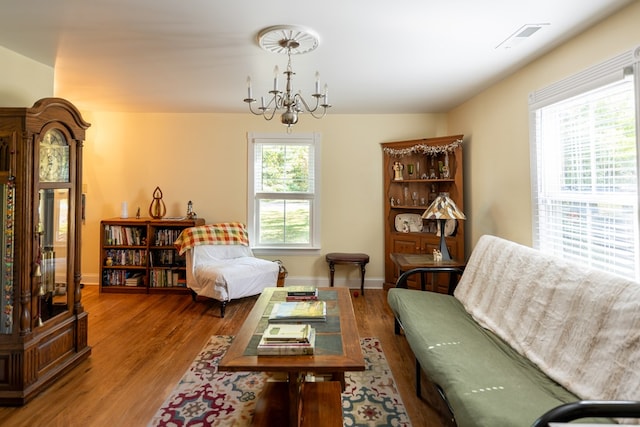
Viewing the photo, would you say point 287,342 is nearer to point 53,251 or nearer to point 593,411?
point 593,411

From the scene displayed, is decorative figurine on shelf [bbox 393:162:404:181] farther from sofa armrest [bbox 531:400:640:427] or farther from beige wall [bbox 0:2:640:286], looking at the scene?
sofa armrest [bbox 531:400:640:427]

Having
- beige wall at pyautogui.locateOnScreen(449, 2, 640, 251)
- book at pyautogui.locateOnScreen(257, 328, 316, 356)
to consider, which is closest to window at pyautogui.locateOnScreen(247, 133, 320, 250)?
beige wall at pyautogui.locateOnScreen(449, 2, 640, 251)

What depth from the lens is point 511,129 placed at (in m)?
3.04

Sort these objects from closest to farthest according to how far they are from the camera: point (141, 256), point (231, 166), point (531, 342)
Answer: point (531, 342) → point (141, 256) → point (231, 166)

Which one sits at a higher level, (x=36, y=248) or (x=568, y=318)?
(x=36, y=248)

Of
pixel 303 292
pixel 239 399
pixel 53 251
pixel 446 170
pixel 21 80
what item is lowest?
pixel 239 399

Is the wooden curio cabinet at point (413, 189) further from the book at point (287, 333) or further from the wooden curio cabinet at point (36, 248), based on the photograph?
the wooden curio cabinet at point (36, 248)

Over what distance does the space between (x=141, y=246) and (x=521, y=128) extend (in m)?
4.52

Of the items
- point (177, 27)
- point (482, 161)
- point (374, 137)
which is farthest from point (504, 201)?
point (177, 27)

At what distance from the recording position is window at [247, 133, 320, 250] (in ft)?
15.0

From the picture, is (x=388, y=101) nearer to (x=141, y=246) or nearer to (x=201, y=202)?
(x=201, y=202)

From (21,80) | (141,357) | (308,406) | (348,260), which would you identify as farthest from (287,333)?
(21,80)

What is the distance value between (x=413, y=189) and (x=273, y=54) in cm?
267

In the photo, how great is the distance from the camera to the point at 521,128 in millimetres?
2881
